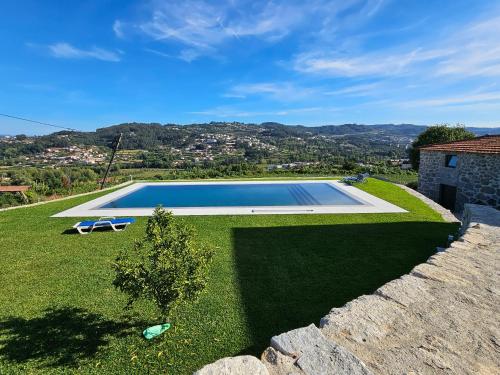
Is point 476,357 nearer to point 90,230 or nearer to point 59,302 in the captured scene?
point 59,302

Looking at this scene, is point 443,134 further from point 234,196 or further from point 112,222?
point 112,222

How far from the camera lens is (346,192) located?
52.7 ft

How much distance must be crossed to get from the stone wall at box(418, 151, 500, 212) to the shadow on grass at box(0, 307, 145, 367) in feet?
36.6

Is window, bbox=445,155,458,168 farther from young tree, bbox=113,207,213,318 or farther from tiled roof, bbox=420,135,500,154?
young tree, bbox=113,207,213,318

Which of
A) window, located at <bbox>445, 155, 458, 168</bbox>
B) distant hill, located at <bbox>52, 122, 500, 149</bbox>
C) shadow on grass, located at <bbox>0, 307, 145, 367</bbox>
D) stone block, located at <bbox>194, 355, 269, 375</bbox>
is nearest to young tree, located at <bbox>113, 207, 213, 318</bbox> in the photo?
shadow on grass, located at <bbox>0, 307, 145, 367</bbox>

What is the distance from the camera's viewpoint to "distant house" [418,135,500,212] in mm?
9977

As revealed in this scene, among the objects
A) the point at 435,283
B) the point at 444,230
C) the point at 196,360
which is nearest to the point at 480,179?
the point at 444,230

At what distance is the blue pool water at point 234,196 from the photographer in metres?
14.2

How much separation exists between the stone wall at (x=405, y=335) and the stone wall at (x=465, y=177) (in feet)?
26.0

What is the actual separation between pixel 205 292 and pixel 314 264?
8.46 feet

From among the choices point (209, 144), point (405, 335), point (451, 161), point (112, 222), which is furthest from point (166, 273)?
point (209, 144)

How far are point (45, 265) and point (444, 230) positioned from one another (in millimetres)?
10587

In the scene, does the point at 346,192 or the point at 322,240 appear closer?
the point at 322,240

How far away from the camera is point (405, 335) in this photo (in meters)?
2.56
